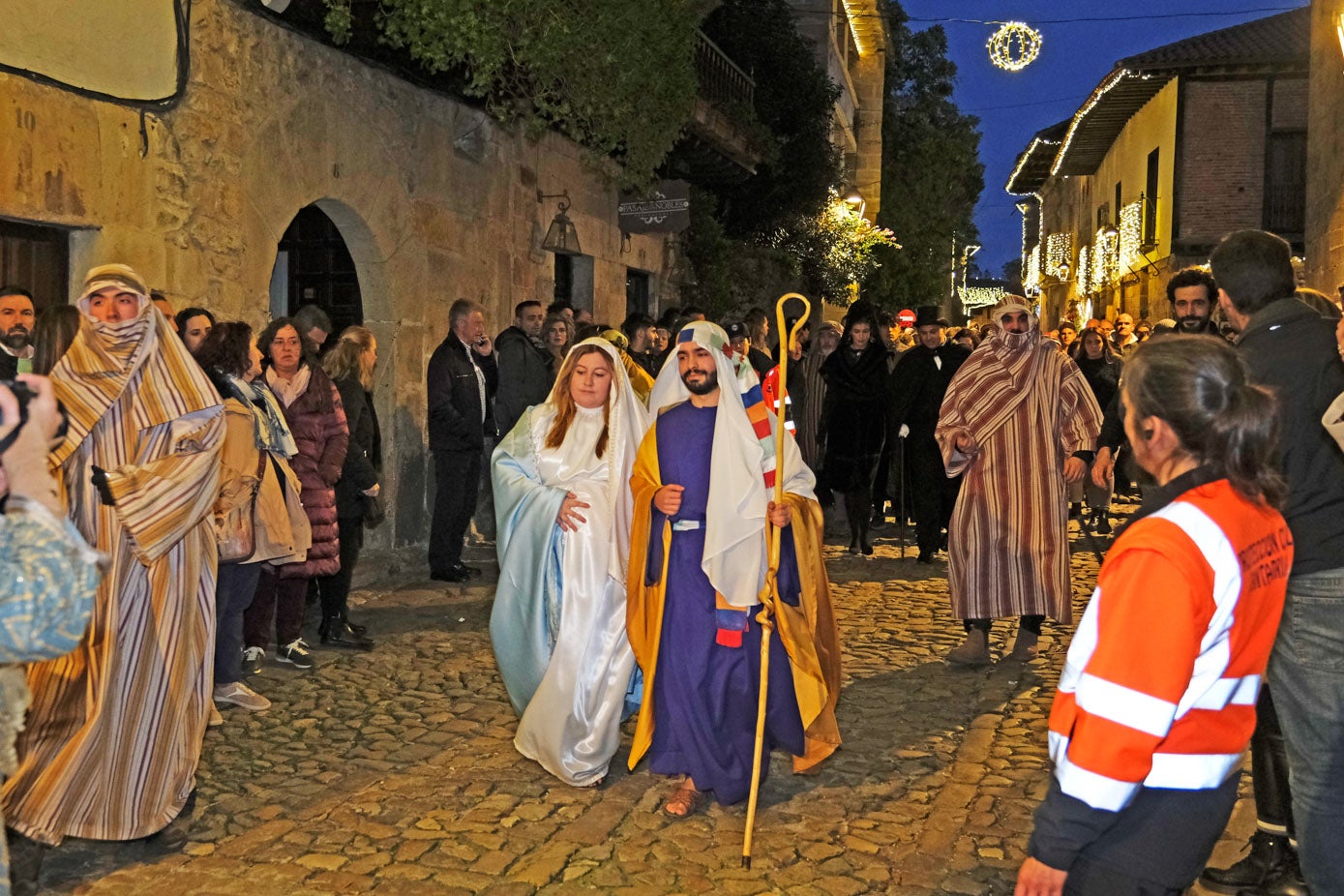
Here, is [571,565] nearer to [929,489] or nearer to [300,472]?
[300,472]

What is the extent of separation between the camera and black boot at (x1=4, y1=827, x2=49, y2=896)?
4102 millimetres

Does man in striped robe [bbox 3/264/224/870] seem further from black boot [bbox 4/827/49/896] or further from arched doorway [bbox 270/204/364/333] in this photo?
arched doorway [bbox 270/204/364/333]

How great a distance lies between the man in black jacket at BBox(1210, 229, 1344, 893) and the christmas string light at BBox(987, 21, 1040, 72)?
14164mm

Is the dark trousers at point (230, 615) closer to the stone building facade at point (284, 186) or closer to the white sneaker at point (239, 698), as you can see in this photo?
the white sneaker at point (239, 698)

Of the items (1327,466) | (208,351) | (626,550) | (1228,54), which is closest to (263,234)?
(208,351)

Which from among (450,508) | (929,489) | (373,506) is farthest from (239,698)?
(929,489)

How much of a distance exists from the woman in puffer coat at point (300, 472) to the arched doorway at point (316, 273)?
379cm

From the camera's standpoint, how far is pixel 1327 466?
12.3 feet

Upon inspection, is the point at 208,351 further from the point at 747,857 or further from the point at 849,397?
the point at 849,397

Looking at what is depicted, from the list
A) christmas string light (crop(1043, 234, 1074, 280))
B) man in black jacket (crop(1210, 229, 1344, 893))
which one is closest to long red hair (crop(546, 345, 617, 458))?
man in black jacket (crop(1210, 229, 1344, 893))

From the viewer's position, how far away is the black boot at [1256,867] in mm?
4211

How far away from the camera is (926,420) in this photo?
10.9 m

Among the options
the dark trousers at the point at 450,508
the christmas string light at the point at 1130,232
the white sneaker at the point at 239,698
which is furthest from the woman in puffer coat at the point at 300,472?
the christmas string light at the point at 1130,232

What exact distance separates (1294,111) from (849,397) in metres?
16.7
